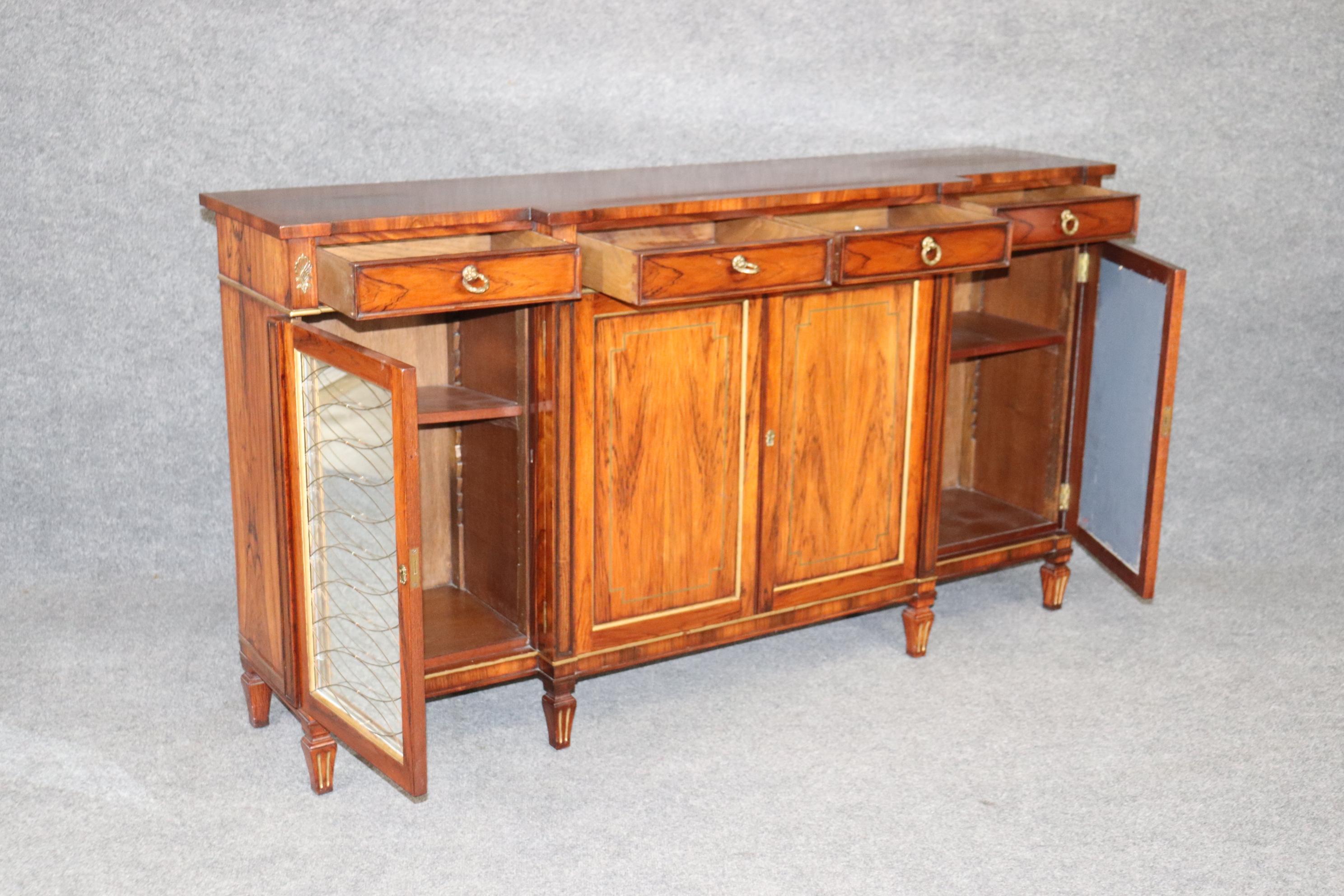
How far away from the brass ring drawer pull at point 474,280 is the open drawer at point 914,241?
0.64 meters

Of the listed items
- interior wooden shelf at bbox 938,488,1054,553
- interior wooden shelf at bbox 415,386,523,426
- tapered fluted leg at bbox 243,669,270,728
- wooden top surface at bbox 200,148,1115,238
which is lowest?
tapered fluted leg at bbox 243,669,270,728

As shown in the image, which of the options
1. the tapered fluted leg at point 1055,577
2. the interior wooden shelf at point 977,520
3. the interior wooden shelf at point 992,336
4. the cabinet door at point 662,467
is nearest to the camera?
the cabinet door at point 662,467

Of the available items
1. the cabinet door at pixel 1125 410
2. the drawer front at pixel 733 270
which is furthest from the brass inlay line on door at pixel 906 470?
the cabinet door at pixel 1125 410

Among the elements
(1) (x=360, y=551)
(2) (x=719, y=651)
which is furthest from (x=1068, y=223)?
(1) (x=360, y=551)

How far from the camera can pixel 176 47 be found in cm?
329

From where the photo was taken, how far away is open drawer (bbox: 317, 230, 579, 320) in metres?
2.32

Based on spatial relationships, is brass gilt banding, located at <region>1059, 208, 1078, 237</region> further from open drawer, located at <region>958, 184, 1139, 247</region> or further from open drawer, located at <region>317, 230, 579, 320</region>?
open drawer, located at <region>317, 230, 579, 320</region>

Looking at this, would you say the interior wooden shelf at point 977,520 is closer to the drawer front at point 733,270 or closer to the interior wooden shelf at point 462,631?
the drawer front at point 733,270

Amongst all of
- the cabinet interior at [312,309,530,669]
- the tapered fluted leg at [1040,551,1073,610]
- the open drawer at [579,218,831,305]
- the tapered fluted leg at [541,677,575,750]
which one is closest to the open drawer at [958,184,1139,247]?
the open drawer at [579,218,831,305]

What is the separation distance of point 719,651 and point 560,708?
582 mm

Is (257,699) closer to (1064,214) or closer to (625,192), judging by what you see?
(625,192)

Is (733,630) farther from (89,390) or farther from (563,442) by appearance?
(89,390)

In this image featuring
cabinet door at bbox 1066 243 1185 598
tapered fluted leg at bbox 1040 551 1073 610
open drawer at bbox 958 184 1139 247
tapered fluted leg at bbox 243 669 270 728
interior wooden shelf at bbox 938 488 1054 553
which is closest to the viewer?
tapered fluted leg at bbox 243 669 270 728

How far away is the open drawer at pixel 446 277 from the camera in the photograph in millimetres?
2324
